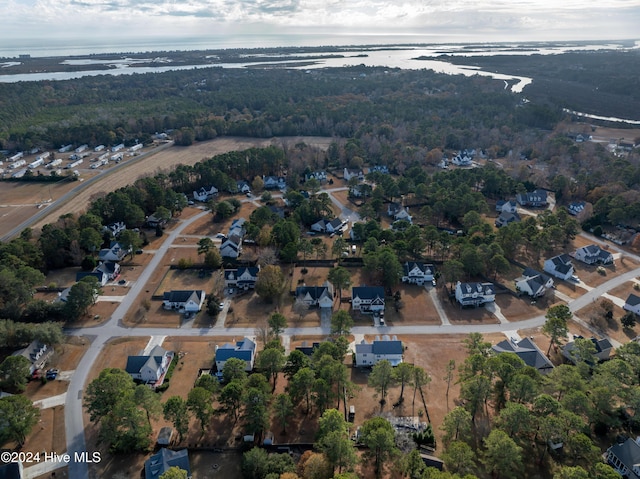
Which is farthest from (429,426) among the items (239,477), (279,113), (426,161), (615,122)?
(615,122)

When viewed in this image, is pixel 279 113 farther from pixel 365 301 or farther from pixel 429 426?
pixel 429 426

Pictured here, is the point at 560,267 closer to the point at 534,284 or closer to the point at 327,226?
the point at 534,284

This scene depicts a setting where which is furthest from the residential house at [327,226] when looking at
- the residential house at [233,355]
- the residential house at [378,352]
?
the residential house at [233,355]

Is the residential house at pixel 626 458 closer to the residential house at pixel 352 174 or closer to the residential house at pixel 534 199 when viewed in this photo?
the residential house at pixel 534 199

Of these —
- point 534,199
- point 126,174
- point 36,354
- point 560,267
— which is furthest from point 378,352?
point 126,174

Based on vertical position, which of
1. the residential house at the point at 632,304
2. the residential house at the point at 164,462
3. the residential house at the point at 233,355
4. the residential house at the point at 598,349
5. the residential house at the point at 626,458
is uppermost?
the residential house at the point at 164,462

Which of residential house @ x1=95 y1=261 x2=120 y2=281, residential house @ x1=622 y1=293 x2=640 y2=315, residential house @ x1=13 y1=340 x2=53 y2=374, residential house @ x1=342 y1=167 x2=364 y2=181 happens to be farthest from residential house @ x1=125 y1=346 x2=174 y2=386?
residential house @ x1=342 y1=167 x2=364 y2=181

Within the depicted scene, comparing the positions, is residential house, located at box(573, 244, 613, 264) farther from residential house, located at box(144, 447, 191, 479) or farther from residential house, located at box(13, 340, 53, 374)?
residential house, located at box(13, 340, 53, 374)
